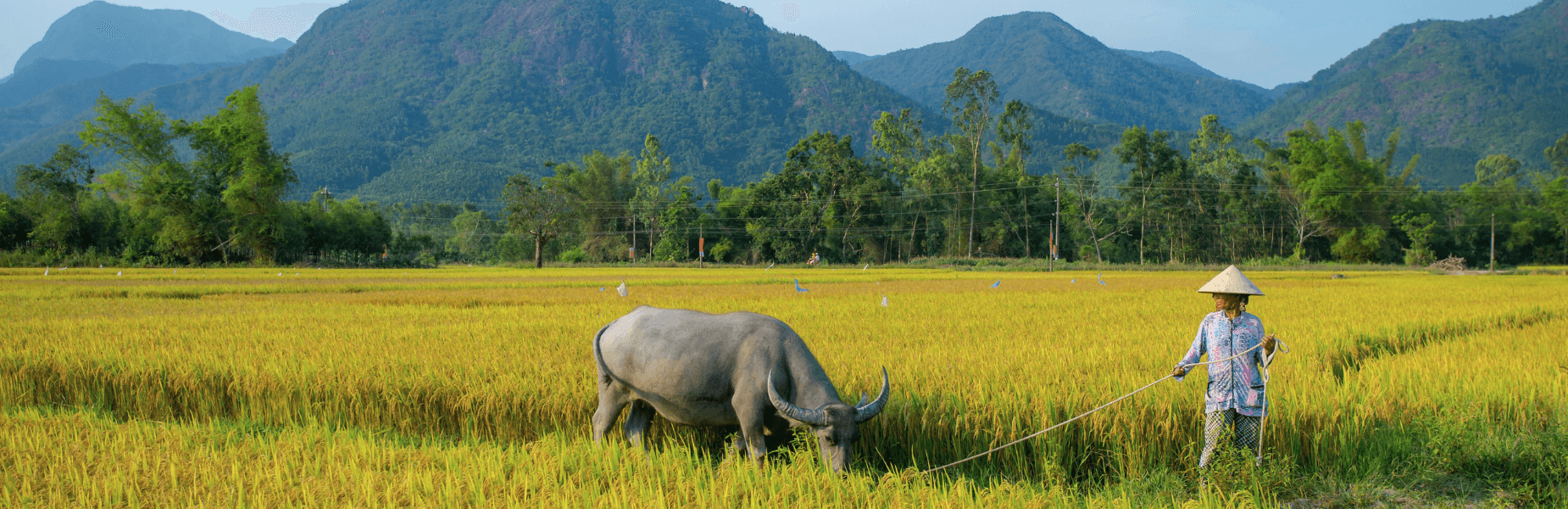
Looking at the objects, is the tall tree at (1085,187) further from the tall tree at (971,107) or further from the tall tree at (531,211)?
the tall tree at (531,211)

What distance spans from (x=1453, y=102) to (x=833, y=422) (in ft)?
655

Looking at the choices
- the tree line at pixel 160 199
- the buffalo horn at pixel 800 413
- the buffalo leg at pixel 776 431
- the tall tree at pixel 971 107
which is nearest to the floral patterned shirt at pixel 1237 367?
the buffalo horn at pixel 800 413

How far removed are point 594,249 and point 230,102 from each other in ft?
86.5

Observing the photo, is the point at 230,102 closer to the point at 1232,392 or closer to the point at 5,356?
the point at 5,356

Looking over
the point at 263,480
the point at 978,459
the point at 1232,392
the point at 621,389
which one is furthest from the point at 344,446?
the point at 1232,392

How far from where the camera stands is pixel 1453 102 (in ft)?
474

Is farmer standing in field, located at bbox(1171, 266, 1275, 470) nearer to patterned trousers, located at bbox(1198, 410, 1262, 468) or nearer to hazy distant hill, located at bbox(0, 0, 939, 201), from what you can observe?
patterned trousers, located at bbox(1198, 410, 1262, 468)

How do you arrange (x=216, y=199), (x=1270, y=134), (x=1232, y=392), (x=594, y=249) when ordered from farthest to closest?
(x=1270, y=134) < (x=594, y=249) < (x=216, y=199) < (x=1232, y=392)

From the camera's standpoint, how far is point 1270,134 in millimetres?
154250

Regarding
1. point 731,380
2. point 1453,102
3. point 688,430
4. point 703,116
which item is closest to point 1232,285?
point 731,380

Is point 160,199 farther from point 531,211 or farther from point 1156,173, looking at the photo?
point 1156,173

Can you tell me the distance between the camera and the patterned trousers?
3826mm

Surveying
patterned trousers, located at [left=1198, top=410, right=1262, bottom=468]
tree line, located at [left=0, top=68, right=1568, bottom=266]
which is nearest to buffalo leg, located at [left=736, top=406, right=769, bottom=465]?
patterned trousers, located at [left=1198, top=410, right=1262, bottom=468]

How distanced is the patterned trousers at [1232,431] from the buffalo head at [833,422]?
1894 mm
